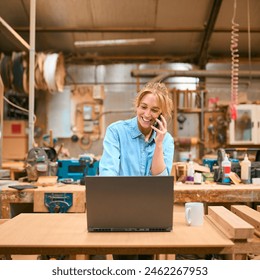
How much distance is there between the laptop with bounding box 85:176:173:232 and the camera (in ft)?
4.25

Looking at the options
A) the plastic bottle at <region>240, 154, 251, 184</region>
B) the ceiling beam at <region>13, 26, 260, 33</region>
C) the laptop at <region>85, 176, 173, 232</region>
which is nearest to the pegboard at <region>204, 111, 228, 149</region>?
the ceiling beam at <region>13, 26, 260, 33</region>

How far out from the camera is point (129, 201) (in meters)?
1.31

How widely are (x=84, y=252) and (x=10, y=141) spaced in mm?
4364

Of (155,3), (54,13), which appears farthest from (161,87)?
(54,13)

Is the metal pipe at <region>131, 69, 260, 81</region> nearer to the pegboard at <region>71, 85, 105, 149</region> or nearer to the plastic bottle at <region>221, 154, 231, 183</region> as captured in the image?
the pegboard at <region>71, 85, 105, 149</region>

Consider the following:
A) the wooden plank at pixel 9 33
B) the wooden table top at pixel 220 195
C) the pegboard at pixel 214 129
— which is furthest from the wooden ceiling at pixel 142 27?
the wooden table top at pixel 220 195

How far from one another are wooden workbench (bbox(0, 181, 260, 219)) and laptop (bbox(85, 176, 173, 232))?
1.15m

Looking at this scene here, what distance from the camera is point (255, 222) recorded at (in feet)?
5.15

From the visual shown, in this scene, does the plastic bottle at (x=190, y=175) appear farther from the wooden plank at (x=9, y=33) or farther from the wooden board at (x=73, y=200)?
the wooden plank at (x=9, y=33)

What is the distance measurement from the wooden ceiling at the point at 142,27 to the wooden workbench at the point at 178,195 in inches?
106

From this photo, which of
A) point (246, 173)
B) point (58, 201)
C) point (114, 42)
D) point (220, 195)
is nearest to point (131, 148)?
point (58, 201)

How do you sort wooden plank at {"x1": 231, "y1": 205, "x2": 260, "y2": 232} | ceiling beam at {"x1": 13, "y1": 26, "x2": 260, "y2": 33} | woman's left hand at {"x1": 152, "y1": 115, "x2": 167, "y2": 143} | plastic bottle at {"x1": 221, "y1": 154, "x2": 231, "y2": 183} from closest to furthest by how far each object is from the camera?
wooden plank at {"x1": 231, "y1": 205, "x2": 260, "y2": 232} < woman's left hand at {"x1": 152, "y1": 115, "x2": 167, "y2": 143} < plastic bottle at {"x1": 221, "y1": 154, "x2": 231, "y2": 183} < ceiling beam at {"x1": 13, "y1": 26, "x2": 260, "y2": 33}

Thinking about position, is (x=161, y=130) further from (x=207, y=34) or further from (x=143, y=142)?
(x=207, y=34)

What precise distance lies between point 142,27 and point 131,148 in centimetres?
367
